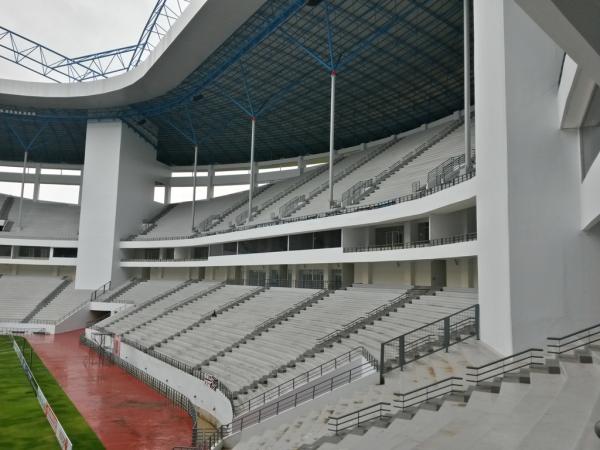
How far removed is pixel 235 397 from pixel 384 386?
810 cm

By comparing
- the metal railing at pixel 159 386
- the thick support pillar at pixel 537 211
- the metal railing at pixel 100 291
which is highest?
the thick support pillar at pixel 537 211

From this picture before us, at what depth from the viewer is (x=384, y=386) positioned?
14.3 metres

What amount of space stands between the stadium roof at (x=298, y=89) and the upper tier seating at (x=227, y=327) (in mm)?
15577

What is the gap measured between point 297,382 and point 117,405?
397 inches

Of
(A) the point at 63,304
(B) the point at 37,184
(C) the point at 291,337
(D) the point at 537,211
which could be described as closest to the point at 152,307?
(A) the point at 63,304

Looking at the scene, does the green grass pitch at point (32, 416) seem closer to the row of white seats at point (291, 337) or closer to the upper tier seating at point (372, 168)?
the row of white seats at point (291, 337)

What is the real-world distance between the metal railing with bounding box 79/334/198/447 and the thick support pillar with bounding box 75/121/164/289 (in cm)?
1563

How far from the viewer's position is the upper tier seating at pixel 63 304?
46.5 m

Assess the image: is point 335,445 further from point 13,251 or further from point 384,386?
point 13,251

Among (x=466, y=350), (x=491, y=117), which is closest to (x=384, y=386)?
(x=466, y=350)

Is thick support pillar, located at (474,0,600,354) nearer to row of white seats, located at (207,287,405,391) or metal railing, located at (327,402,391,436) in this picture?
metal railing, located at (327,402,391,436)

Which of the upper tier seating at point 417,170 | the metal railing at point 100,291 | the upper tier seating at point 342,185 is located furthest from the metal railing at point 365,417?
the metal railing at point 100,291

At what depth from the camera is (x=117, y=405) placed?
23.1 metres

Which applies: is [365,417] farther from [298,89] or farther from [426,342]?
[298,89]
